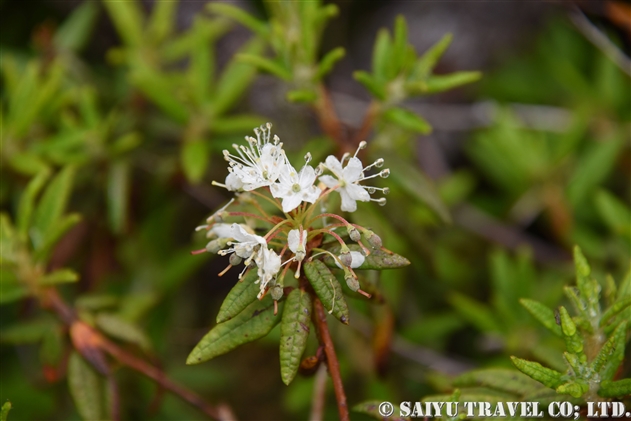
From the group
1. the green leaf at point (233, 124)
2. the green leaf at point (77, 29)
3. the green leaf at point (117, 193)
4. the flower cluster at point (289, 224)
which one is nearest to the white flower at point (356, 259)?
the flower cluster at point (289, 224)

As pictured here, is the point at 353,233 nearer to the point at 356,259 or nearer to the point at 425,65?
the point at 356,259

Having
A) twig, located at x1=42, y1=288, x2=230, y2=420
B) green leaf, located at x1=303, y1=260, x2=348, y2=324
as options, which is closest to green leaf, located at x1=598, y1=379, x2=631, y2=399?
green leaf, located at x1=303, y1=260, x2=348, y2=324

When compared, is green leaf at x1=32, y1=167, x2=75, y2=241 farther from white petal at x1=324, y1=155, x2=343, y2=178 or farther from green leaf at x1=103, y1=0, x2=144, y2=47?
white petal at x1=324, y1=155, x2=343, y2=178

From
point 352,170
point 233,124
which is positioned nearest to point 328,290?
point 352,170

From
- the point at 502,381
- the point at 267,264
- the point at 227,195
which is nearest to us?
the point at 267,264

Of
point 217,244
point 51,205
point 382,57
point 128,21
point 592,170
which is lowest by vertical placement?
point 217,244

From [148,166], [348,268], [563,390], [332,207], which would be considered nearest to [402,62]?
[332,207]

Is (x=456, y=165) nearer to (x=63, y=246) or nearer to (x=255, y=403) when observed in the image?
(x=255, y=403)
